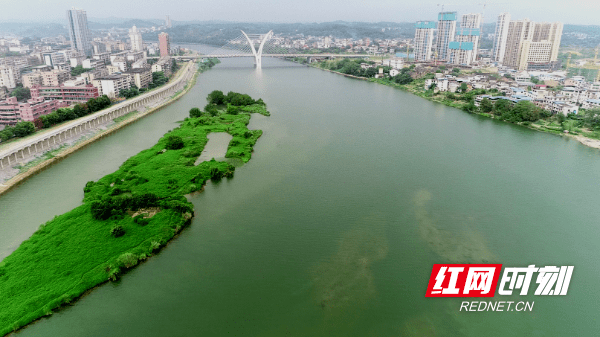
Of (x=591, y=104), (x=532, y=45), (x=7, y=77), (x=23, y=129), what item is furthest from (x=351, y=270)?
(x=532, y=45)

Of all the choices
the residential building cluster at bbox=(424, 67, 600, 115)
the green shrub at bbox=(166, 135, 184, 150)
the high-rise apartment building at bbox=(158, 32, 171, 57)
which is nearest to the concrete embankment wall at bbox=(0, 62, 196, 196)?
the green shrub at bbox=(166, 135, 184, 150)

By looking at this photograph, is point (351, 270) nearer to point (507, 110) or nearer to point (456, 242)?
point (456, 242)

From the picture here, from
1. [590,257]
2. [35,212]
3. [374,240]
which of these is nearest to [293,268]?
[374,240]

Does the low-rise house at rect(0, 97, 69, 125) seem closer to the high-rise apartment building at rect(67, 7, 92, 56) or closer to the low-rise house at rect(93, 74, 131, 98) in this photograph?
the low-rise house at rect(93, 74, 131, 98)

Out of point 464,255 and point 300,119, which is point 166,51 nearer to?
point 300,119

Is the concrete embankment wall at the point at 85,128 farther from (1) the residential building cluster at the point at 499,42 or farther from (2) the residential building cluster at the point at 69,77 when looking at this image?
(1) the residential building cluster at the point at 499,42

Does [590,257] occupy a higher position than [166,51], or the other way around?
[166,51]
